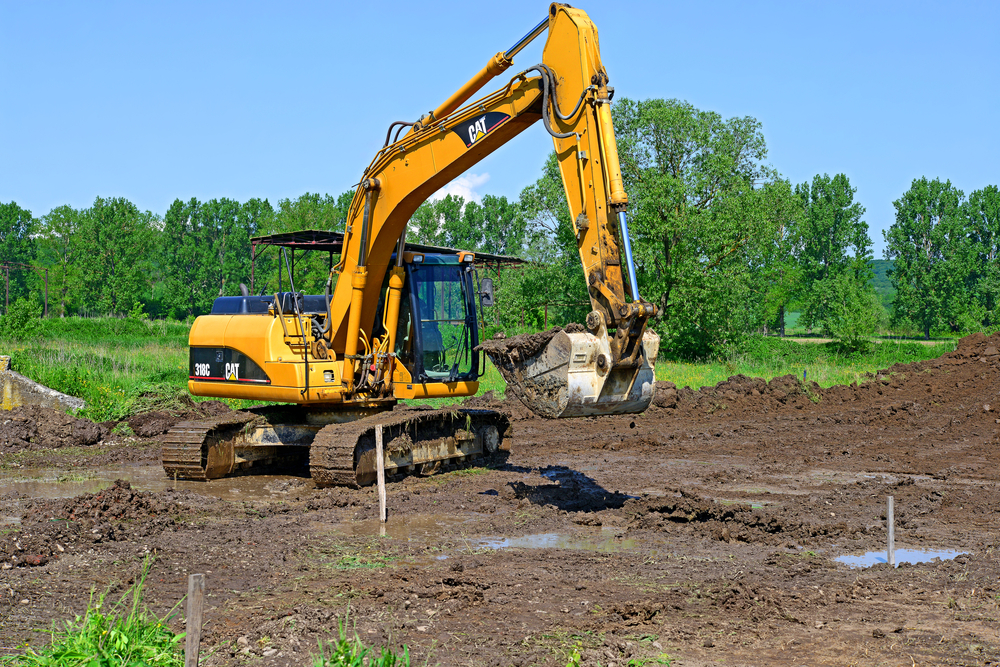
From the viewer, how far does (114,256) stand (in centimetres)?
7069

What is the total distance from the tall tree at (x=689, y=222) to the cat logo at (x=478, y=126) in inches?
981

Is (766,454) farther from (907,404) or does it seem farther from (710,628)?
(710,628)

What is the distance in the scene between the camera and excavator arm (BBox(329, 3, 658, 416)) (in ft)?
26.2

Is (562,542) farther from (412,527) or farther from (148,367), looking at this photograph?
(148,367)

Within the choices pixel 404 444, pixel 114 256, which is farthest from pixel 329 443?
pixel 114 256

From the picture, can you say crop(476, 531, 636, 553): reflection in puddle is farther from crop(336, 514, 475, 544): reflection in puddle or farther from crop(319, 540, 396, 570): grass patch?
crop(319, 540, 396, 570): grass patch

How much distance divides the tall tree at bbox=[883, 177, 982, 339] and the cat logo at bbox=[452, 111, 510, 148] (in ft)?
206

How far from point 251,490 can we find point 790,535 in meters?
6.57

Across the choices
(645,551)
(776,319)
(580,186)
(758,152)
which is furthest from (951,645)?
(776,319)

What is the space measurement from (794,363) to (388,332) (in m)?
23.6

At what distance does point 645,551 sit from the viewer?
26.9 feet

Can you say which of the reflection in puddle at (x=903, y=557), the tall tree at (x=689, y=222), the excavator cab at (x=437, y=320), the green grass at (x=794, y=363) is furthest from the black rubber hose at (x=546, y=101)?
the tall tree at (x=689, y=222)

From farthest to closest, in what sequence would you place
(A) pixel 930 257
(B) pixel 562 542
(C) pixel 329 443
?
(A) pixel 930 257 < (C) pixel 329 443 < (B) pixel 562 542

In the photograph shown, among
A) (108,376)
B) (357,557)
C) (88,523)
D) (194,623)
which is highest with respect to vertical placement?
(108,376)
